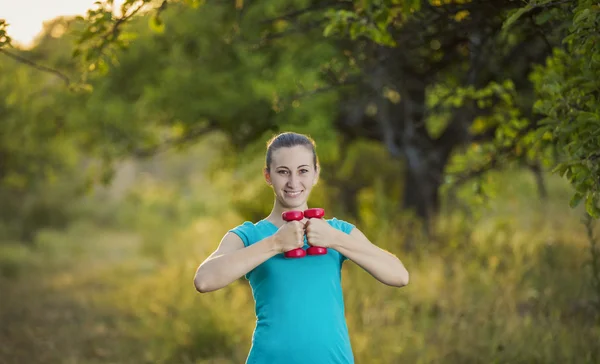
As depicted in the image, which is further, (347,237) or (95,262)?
(95,262)

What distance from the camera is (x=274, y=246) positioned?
270cm

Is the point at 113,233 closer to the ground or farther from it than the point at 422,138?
farther from it

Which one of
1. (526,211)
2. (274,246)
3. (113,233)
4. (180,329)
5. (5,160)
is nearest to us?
(274,246)

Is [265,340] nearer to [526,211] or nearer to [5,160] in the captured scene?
[5,160]

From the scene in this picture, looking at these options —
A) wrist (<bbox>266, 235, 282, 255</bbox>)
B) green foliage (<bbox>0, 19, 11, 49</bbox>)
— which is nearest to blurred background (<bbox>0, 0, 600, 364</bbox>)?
green foliage (<bbox>0, 19, 11, 49</bbox>)

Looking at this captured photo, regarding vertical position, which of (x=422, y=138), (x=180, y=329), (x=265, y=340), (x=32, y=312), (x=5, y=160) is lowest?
(x=265, y=340)

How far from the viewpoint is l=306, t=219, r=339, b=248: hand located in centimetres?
271

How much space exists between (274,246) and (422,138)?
852cm

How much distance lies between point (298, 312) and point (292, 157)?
1.91 feet

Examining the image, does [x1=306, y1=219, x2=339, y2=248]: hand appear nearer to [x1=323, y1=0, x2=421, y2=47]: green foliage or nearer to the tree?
the tree

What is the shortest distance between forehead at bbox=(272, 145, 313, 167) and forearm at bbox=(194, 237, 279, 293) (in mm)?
354

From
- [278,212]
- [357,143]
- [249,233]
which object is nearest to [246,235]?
[249,233]

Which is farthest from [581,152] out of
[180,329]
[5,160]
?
[5,160]

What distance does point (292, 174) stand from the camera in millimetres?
2906
